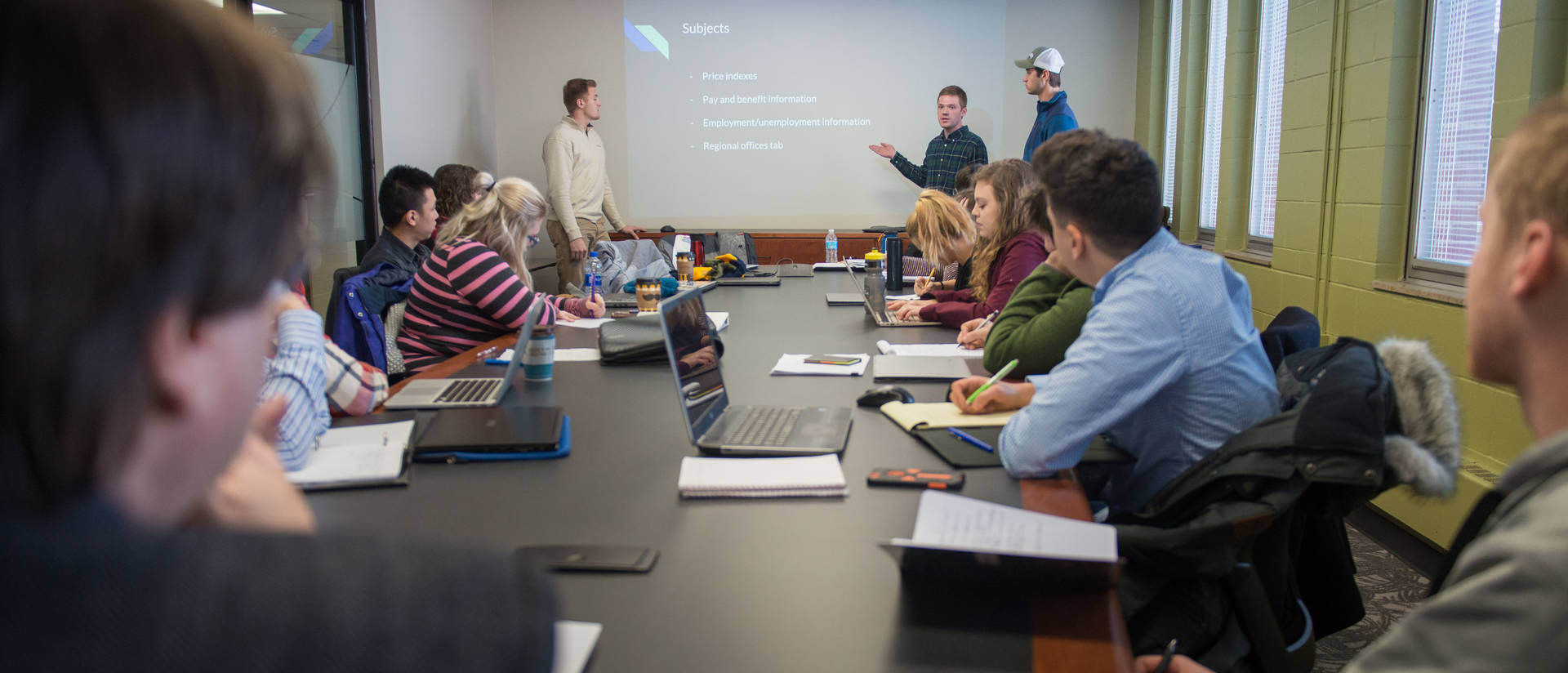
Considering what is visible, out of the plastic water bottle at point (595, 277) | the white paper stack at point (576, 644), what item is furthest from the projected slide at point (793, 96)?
the white paper stack at point (576, 644)

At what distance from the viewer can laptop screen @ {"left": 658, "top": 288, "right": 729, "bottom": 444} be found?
1.65 metres

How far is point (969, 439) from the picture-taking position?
1762mm

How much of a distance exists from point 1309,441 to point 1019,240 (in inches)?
75.8

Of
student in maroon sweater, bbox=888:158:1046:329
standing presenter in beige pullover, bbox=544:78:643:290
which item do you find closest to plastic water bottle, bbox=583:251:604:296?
student in maroon sweater, bbox=888:158:1046:329

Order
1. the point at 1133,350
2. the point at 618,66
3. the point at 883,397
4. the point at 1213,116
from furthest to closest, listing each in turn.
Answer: the point at 618,66 < the point at 1213,116 < the point at 883,397 < the point at 1133,350

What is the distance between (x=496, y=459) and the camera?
1648 millimetres

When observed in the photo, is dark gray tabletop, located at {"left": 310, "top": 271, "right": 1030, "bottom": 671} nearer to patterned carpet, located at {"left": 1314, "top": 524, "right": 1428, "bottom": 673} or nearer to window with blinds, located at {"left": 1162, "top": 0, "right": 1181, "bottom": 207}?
patterned carpet, located at {"left": 1314, "top": 524, "right": 1428, "bottom": 673}

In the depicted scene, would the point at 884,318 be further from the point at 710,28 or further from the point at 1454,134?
the point at 710,28

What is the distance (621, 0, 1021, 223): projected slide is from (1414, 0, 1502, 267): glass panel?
4.13 m

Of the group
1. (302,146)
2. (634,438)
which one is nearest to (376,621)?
(302,146)

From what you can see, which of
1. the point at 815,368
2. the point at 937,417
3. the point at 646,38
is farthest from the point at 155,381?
the point at 646,38

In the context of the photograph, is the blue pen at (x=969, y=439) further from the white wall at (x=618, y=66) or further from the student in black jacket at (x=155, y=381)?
the white wall at (x=618, y=66)

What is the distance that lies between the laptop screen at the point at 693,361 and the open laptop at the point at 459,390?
1.37ft

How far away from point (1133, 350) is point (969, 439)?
1.07 ft
